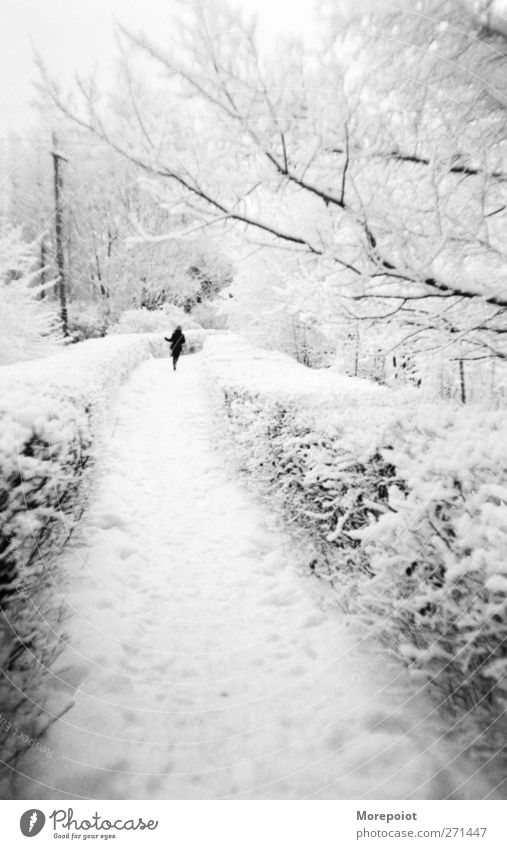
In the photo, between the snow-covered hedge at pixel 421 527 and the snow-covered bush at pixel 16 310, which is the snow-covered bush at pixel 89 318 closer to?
the snow-covered bush at pixel 16 310

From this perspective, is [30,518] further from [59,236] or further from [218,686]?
[59,236]

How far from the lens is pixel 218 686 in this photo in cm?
237

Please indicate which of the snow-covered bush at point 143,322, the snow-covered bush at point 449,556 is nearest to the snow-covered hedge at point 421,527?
the snow-covered bush at point 449,556

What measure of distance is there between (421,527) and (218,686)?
1.90 m

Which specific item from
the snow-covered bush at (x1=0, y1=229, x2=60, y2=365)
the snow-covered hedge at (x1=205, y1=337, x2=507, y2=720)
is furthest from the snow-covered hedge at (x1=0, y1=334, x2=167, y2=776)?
the snow-covered bush at (x1=0, y1=229, x2=60, y2=365)

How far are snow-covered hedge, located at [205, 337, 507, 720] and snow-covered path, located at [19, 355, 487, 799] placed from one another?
0.37 m

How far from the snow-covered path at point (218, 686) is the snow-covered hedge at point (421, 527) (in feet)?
1.22

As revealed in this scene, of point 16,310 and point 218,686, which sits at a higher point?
point 16,310

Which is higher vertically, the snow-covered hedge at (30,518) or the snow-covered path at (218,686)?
the snow-covered hedge at (30,518)

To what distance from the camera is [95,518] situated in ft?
12.8

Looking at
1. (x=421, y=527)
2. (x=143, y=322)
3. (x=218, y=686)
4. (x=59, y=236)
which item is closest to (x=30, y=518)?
(x=218, y=686)

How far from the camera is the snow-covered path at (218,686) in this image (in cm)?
182
